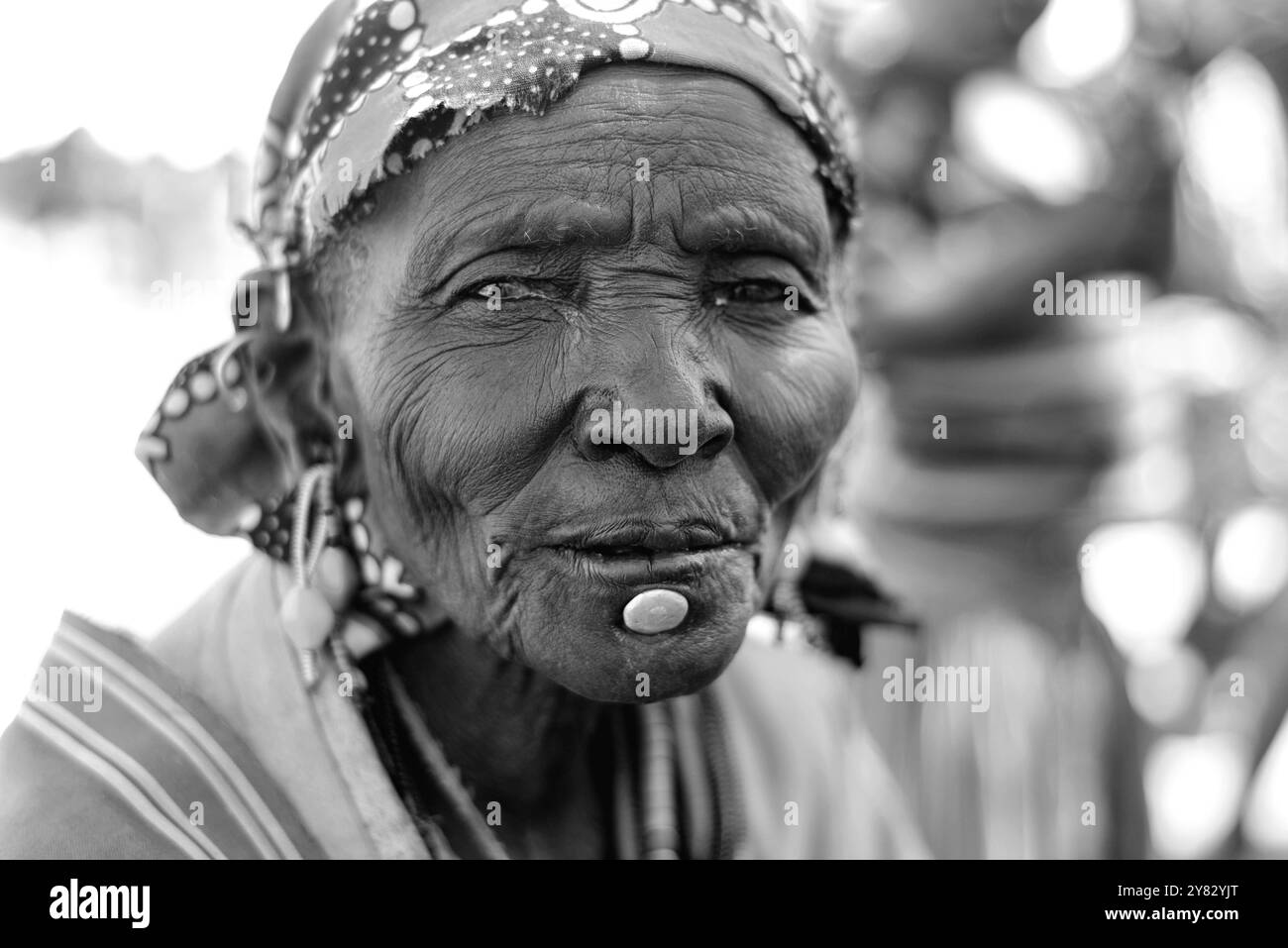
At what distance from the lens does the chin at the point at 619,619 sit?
5.35ft

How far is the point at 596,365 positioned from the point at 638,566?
241mm

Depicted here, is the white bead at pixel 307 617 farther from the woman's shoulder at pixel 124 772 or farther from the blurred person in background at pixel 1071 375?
the blurred person in background at pixel 1071 375

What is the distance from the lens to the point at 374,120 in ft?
5.63

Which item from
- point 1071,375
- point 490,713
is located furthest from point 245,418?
point 1071,375

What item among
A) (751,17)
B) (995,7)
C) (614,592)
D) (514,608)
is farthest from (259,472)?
(995,7)

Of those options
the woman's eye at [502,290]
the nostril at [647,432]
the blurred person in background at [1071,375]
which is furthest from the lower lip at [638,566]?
the blurred person in background at [1071,375]

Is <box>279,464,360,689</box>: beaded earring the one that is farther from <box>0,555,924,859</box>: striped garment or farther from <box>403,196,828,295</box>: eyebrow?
<box>403,196,828,295</box>: eyebrow

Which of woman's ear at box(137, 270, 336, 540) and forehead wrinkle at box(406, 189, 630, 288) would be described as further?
woman's ear at box(137, 270, 336, 540)

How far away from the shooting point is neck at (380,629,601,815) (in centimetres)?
202

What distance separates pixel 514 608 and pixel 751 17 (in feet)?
2.74

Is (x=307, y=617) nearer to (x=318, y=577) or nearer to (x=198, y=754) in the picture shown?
(x=318, y=577)

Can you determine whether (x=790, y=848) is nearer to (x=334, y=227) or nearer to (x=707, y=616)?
(x=707, y=616)

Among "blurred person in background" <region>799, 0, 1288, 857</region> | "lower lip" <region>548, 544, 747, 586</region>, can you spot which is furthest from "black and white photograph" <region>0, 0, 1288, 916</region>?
"blurred person in background" <region>799, 0, 1288, 857</region>

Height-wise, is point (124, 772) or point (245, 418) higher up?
A: point (245, 418)
